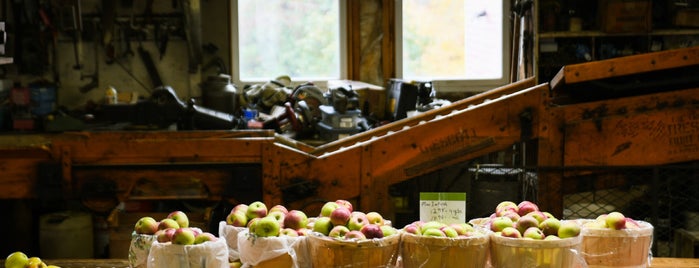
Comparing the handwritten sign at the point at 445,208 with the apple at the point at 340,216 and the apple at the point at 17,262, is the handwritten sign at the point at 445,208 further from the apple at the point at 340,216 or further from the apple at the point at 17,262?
the apple at the point at 17,262

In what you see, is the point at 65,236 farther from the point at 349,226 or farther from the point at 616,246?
the point at 616,246

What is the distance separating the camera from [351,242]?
7.23 feet

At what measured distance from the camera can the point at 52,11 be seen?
645 centimetres

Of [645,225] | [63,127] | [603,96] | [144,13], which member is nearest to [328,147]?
[603,96]

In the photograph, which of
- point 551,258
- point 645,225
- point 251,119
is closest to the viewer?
point 551,258

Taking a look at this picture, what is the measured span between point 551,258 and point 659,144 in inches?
78.4

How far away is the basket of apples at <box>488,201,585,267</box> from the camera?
2223 millimetres

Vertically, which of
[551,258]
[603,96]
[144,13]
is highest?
[144,13]

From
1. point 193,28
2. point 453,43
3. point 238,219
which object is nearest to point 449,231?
point 238,219

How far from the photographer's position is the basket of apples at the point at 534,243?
2.22 meters

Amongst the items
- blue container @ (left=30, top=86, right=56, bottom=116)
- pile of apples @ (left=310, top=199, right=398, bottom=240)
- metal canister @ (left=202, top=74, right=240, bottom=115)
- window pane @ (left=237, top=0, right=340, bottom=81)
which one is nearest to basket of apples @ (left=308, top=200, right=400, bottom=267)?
pile of apples @ (left=310, top=199, right=398, bottom=240)

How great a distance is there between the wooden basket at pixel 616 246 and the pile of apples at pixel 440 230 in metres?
0.38

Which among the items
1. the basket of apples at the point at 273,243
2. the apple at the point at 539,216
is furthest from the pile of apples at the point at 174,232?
the apple at the point at 539,216

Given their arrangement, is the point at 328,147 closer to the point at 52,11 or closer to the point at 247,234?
the point at 247,234
